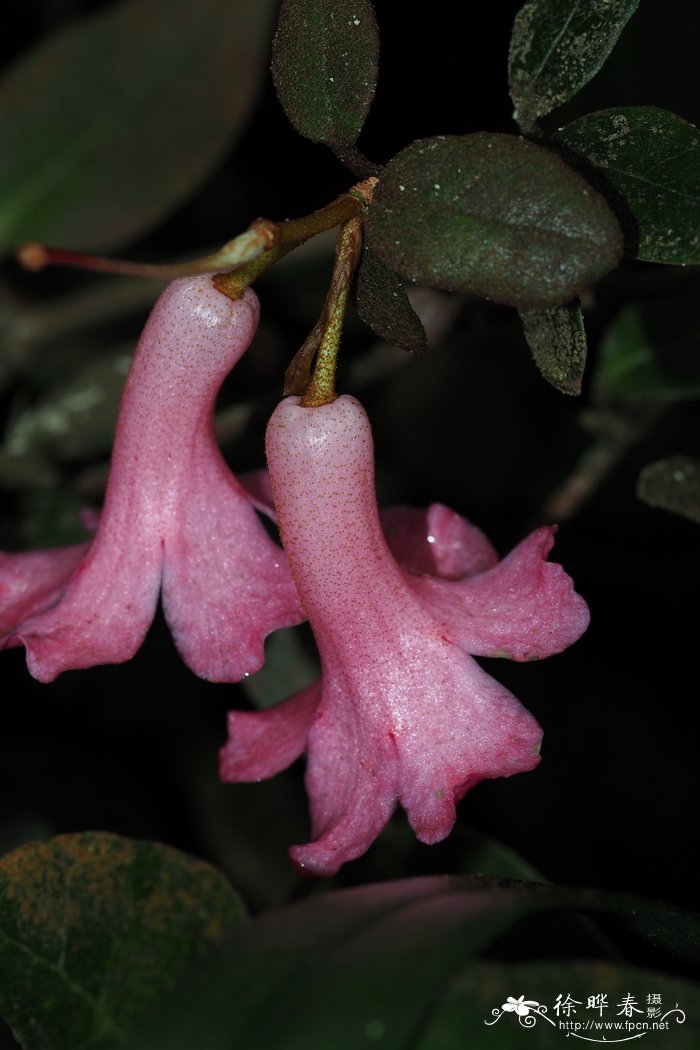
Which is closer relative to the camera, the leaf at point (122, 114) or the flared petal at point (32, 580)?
the flared petal at point (32, 580)

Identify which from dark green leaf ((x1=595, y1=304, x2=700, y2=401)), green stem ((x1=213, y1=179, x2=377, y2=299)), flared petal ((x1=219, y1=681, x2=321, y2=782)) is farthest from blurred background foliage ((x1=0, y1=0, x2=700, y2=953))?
green stem ((x1=213, y1=179, x2=377, y2=299))

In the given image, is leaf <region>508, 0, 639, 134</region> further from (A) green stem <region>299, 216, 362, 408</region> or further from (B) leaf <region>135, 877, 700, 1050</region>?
(B) leaf <region>135, 877, 700, 1050</region>

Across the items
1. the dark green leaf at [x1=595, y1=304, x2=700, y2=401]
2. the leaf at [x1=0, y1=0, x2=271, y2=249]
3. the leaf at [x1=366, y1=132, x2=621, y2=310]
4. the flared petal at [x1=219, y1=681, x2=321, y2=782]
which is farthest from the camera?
the leaf at [x1=0, y1=0, x2=271, y2=249]

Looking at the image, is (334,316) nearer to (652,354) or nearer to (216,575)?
(216,575)

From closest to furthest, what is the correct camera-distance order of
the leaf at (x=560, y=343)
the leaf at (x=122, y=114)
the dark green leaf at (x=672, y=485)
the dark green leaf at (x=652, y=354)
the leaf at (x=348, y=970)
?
the leaf at (x=348, y=970) < the leaf at (x=560, y=343) < the dark green leaf at (x=672, y=485) < the dark green leaf at (x=652, y=354) < the leaf at (x=122, y=114)
